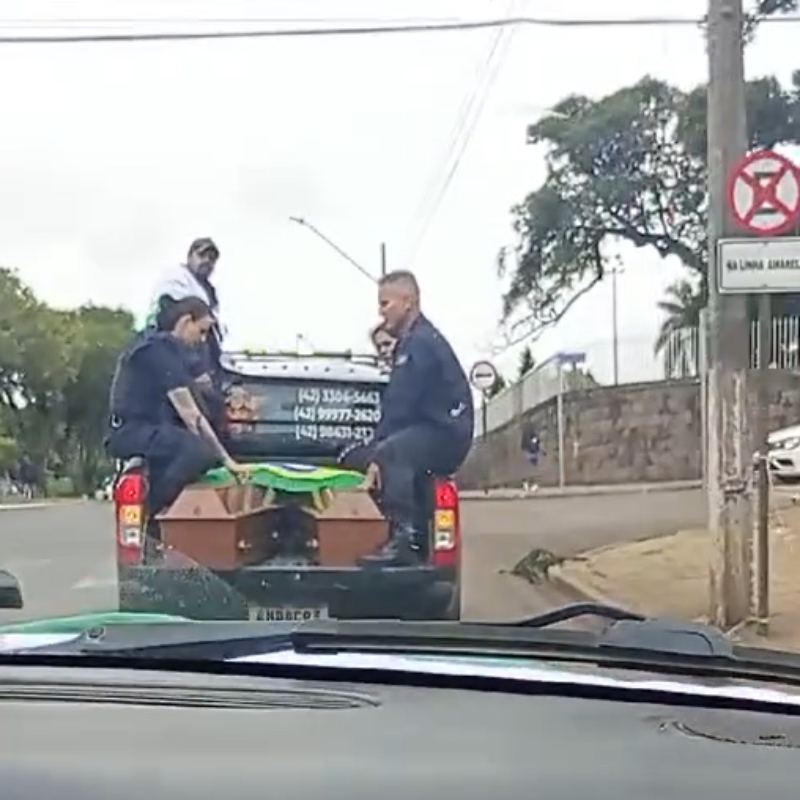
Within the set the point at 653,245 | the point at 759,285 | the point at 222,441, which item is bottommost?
the point at 222,441

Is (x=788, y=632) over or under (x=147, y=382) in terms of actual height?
under

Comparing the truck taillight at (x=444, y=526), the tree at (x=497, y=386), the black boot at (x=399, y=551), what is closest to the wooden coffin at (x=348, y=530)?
the black boot at (x=399, y=551)

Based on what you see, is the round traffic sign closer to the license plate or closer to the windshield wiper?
the license plate

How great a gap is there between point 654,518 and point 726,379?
597 cm

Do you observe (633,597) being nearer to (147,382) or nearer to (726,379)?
(726,379)

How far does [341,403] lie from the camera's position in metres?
9.88

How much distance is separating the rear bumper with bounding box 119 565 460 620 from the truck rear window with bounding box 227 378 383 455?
0.69m

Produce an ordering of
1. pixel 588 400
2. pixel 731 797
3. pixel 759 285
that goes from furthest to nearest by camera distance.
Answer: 1. pixel 588 400
2. pixel 759 285
3. pixel 731 797

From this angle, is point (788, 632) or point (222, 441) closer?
point (222, 441)

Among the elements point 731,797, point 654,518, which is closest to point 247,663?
point 731,797

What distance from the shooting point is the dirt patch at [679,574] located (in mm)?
12062

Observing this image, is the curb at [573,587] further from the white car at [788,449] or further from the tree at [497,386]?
the white car at [788,449]

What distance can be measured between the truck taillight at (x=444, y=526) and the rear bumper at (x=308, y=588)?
2.5 inches

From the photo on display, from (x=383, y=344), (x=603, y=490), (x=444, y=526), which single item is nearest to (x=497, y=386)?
(x=603, y=490)
